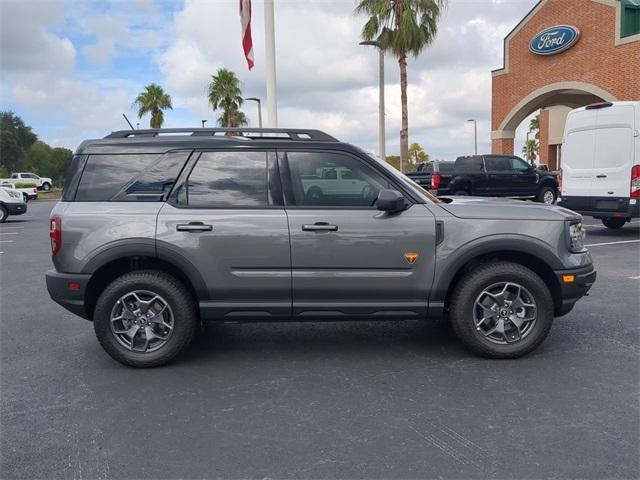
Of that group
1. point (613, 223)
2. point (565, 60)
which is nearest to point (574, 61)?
point (565, 60)

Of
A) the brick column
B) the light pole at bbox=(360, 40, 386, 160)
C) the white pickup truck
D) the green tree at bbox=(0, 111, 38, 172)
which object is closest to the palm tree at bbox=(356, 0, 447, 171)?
the light pole at bbox=(360, 40, 386, 160)

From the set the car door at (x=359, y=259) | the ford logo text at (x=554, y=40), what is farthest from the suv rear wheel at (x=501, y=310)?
the ford logo text at (x=554, y=40)

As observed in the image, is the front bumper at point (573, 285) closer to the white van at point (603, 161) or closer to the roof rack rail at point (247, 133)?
the roof rack rail at point (247, 133)

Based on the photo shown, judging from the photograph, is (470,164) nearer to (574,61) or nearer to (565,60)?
(574,61)

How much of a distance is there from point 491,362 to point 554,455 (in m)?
1.47

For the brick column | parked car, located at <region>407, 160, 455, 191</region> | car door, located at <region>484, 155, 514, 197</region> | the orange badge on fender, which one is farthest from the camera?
the brick column

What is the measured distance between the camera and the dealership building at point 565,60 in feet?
70.2

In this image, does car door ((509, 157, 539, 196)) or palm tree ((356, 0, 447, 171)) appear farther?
palm tree ((356, 0, 447, 171))

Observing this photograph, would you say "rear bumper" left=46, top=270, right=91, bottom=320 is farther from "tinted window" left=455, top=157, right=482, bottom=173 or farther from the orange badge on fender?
"tinted window" left=455, top=157, right=482, bottom=173

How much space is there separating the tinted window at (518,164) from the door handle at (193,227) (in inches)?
668

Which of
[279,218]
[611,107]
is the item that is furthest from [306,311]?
[611,107]

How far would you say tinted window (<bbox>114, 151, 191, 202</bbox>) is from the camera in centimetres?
445

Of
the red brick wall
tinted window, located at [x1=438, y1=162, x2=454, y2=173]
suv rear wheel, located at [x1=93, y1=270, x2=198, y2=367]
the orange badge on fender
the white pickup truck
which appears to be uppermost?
the red brick wall

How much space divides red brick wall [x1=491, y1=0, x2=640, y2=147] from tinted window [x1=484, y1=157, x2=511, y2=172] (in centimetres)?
645
